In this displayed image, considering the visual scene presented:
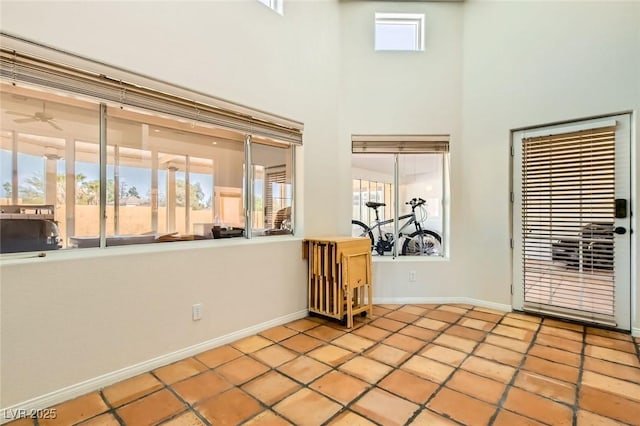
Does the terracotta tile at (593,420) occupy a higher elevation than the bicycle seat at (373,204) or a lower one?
lower

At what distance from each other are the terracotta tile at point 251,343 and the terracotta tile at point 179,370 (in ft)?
1.14

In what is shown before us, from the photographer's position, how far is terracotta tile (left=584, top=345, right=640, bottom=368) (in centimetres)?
229

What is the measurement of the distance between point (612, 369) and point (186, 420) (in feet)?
9.15

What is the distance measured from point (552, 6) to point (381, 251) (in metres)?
3.06

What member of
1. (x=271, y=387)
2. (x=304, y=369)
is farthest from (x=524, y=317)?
(x=271, y=387)

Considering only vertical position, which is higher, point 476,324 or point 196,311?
point 196,311

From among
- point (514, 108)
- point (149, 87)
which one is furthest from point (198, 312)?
point (514, 108)

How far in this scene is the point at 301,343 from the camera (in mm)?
2625

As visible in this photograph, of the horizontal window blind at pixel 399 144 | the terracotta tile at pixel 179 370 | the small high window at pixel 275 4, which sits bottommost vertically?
the terracotta tile at pixel 179 370

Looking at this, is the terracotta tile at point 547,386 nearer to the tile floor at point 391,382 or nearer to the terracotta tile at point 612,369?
the tile floor at point 391,382

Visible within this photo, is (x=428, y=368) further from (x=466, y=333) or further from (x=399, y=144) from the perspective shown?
(x=399, y=144)

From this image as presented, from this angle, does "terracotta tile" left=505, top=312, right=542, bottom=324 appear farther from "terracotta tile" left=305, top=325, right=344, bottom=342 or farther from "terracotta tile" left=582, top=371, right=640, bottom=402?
"terracotta tile" left=305, top=325, right=344, bottom=342

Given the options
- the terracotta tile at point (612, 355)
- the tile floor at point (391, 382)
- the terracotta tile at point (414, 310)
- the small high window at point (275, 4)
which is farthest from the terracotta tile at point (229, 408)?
the small high window at point (275, 4)

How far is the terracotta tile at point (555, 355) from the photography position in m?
2.30
